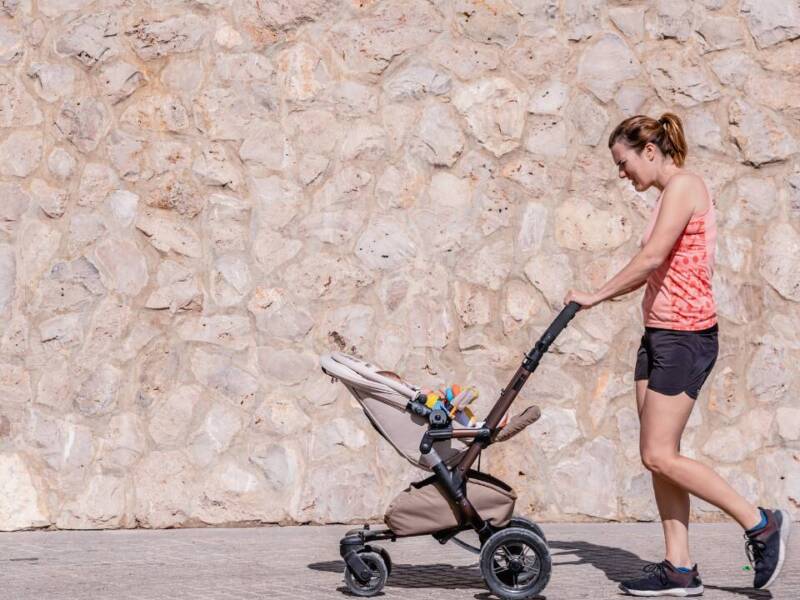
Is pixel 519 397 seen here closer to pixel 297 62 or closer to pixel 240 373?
pixel 240 373

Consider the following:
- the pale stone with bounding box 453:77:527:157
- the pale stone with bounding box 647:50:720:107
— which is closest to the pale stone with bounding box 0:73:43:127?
the pale stone with bounding box 453:77:527:157

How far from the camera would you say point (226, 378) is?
719 centimetres

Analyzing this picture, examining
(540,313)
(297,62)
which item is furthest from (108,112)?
(540,313)

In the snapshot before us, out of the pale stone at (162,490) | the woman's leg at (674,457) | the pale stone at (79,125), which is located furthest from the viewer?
the pale stone at (79,125)

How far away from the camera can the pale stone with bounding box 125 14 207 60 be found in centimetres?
729

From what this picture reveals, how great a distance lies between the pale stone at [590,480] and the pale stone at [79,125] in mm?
3056

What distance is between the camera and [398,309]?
730 centimetres

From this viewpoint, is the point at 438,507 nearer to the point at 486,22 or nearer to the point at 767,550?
the point at 767,550

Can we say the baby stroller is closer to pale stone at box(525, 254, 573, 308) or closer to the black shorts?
the black shorts

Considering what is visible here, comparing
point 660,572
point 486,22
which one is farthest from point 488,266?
point 660,572

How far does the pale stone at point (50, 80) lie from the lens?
7.21m

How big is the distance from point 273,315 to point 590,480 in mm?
1944

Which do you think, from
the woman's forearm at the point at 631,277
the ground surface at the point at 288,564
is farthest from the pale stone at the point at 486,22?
the woman's forearm at the point at 631,277

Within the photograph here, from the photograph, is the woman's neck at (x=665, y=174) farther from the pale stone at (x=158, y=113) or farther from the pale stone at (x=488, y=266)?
the pale stone at (x=158, y=113)
